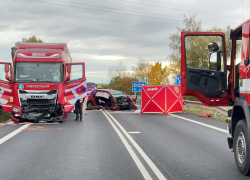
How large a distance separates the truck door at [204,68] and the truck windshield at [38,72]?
8.57 meters

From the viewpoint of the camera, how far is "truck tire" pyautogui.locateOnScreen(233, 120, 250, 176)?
5.11 meters

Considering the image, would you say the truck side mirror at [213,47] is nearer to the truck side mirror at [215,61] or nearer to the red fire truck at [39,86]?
the truck side mirror at [215,61]

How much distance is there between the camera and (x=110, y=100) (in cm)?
2344

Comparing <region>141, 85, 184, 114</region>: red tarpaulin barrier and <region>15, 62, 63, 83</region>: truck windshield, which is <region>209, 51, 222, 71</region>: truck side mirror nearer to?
<region>15, 62, 63, 83</region>: truck windshield

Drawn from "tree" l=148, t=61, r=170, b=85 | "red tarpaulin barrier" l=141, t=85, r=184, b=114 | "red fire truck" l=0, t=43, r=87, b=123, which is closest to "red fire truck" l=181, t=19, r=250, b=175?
"red fire truck" l=0, t=43, r=87, b=123

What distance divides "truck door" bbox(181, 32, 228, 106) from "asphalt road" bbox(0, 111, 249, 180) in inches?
54.3

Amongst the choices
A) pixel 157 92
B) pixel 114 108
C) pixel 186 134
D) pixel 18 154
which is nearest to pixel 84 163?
pixel 18 154

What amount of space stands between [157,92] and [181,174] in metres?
14.3

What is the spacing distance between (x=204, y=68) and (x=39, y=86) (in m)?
8.79

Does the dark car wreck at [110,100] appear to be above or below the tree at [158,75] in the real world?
below

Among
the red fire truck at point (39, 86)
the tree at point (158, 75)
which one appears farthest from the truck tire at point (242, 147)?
the tree at point (158, 75)

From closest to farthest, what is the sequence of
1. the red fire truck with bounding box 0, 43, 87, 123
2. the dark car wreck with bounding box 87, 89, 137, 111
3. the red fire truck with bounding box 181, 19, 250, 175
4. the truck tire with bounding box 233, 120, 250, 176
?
the truck tire with bounding box 233, 120, 250, 176
the red fire truck with bounding box 181, 19, 250, 175
the red fire truck with bounding box 0, 43, 87, 123
the dark car wreck with bounding box 87, 89, 137, 111

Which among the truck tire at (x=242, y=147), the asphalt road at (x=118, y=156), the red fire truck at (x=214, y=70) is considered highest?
the red fire truck at (x=214, y=70)

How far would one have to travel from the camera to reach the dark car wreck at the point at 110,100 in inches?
912
